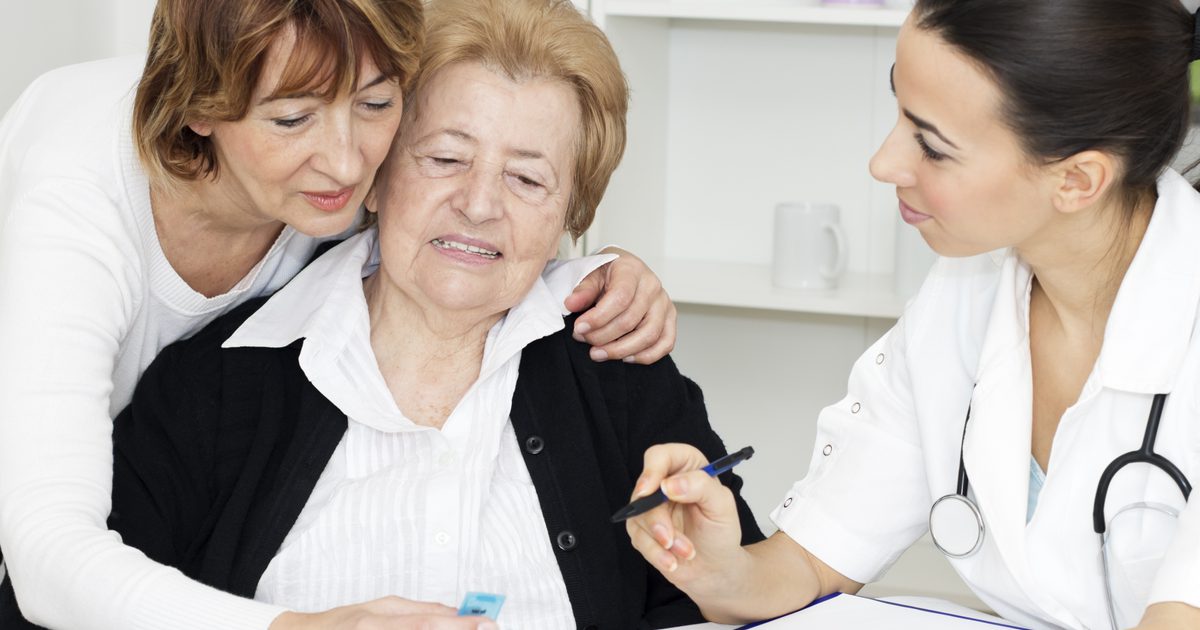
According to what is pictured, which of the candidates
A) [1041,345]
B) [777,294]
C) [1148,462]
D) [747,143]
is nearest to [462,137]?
[1041,345]

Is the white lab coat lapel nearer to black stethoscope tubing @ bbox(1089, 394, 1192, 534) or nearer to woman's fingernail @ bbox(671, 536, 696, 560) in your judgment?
black stethoscope tubing @ bbox(1089, 394, 1192, 534)

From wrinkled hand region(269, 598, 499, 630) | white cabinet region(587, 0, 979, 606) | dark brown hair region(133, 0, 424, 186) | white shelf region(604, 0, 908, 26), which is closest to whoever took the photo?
wrinkled hand region(269, 598, 499, 630)

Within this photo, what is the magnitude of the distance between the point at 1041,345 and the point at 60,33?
5.28 ft

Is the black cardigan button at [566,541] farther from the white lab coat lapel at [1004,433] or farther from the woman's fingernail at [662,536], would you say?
the white lab coat lapel at [1004,433]

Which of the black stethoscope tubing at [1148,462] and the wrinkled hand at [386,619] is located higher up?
the black stethoscope tubing at [1148,462]

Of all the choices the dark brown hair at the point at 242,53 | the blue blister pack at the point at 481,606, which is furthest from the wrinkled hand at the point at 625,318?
the blue blister pack at the point at 481,606

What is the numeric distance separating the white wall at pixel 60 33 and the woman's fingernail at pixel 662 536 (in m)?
1.28

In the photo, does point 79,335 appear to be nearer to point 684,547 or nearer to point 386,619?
point 386,619

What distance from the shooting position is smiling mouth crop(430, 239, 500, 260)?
59.3 inches

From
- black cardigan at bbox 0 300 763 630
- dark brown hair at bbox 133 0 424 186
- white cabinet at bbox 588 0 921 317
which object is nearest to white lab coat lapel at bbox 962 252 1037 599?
black cardigan at bbox 0 300 763 630

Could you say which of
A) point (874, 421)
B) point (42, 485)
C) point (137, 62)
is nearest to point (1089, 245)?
point (874, 421)

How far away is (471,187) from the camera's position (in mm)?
1491

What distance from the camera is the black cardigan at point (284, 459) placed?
142 cm

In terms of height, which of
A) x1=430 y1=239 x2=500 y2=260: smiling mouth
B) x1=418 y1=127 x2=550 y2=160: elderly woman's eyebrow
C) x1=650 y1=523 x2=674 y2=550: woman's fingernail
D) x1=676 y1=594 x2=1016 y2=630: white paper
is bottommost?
x1=676 y1=594 x2=1016 y2=630: white paper
